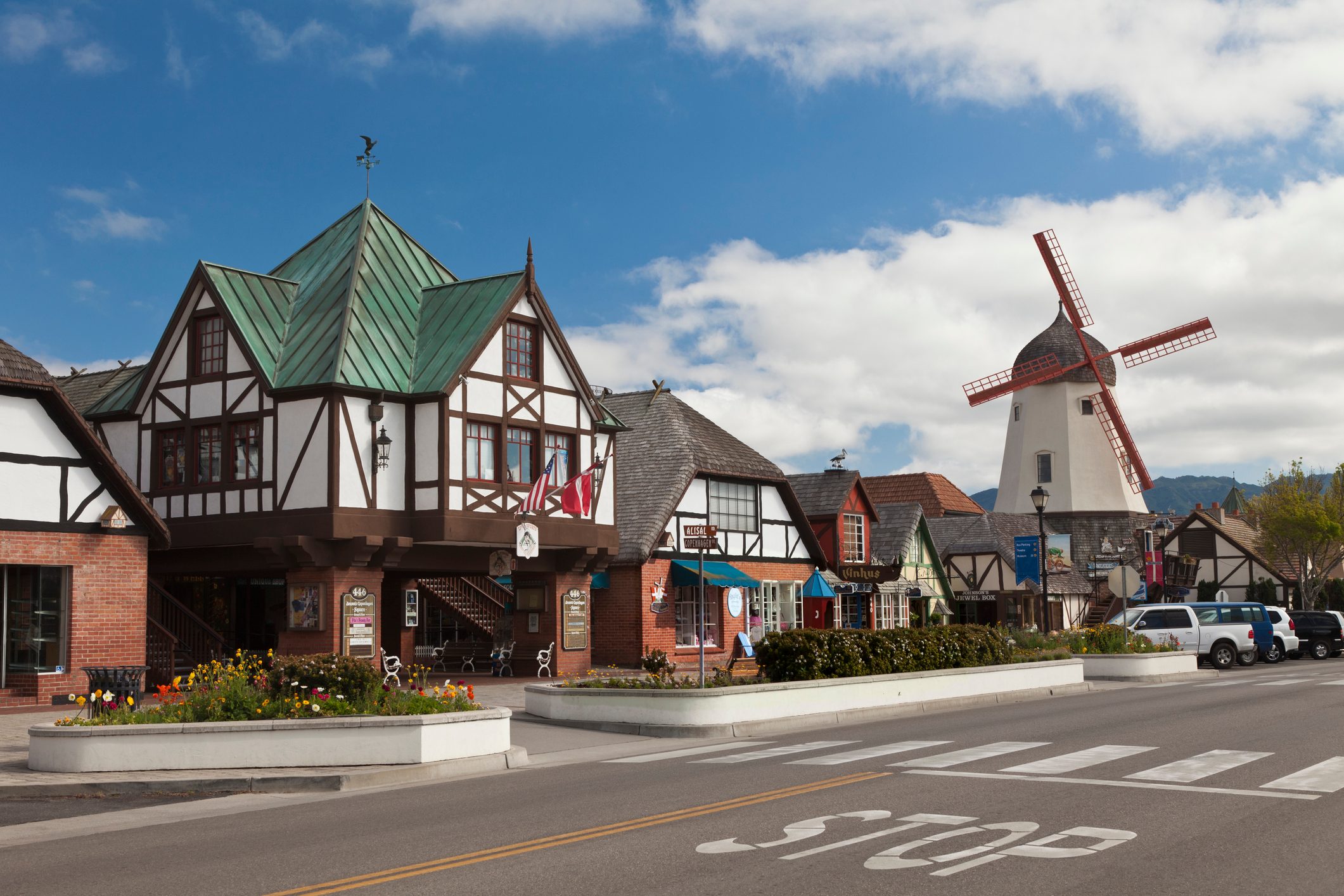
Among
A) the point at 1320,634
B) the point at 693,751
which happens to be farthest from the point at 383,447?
the point at 1320,634

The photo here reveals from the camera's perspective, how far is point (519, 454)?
99.1 ft

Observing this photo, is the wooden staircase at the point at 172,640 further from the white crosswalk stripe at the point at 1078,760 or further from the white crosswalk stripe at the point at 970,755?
the white crosswalk stripe at the point at 1078,760

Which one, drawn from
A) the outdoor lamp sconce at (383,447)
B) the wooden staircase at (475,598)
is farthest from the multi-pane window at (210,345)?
the wooden staircase at (475,598)

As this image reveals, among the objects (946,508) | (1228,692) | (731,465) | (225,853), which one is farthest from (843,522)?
(225,853)

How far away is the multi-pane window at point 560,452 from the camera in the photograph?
30969mm

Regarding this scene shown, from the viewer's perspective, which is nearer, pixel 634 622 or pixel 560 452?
pixel 560 452

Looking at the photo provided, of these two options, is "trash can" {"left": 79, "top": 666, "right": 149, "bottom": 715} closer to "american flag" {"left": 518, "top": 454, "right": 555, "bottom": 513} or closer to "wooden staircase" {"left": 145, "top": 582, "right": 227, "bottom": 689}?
"wooden staircase" {"left": 145, "top": 582, "right": 227, "bottom": 689}

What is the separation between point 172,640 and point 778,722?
13.4 meters

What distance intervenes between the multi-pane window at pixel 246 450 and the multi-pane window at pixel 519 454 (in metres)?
5.46

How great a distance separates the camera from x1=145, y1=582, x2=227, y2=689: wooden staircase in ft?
87.1

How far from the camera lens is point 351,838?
10336 millimetres

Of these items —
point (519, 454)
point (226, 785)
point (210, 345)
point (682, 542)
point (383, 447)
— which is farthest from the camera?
point (682, 542)

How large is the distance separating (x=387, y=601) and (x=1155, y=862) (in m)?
27.7

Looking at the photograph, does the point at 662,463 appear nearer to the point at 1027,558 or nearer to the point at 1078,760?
the point at 1027,558
